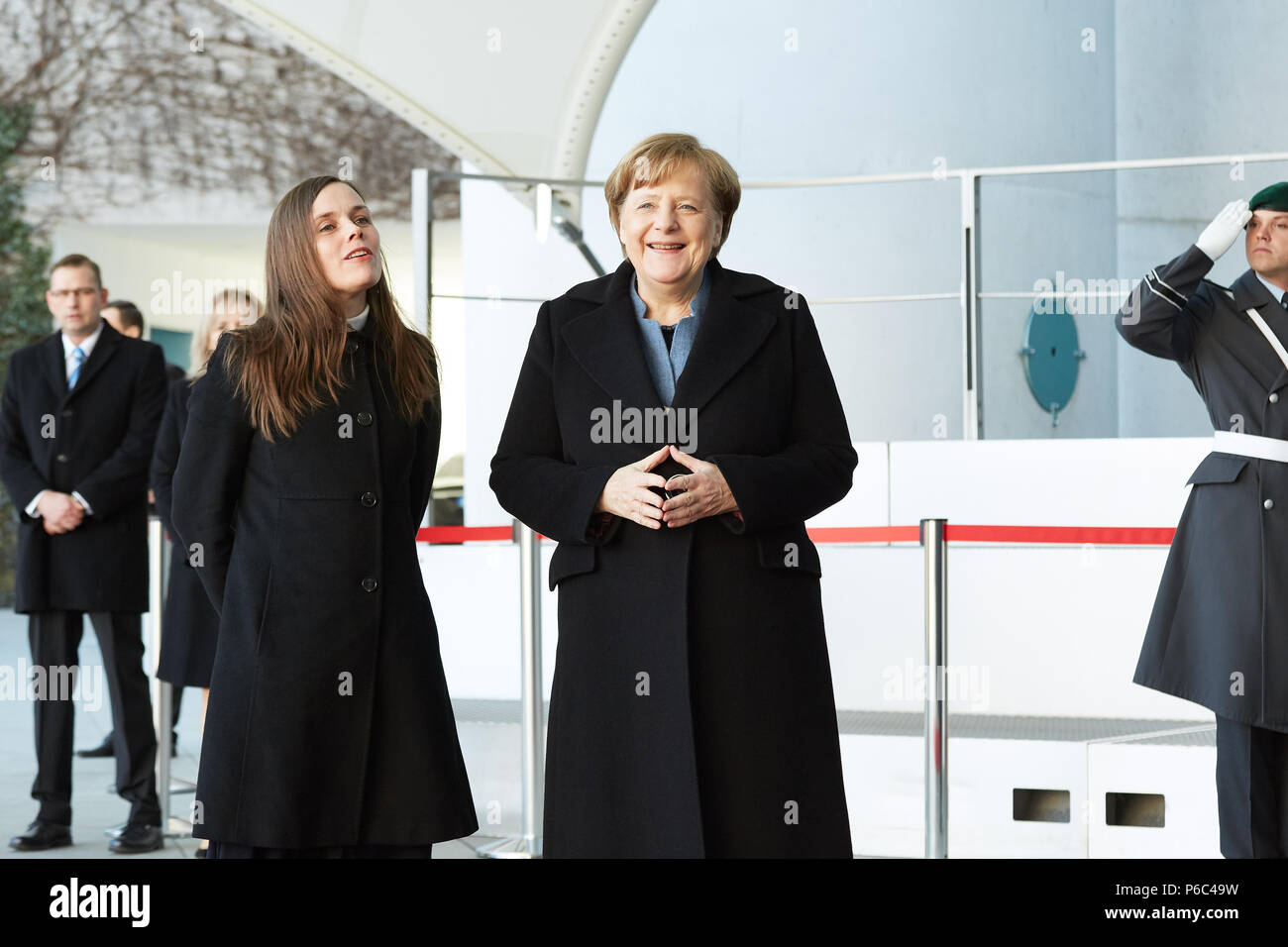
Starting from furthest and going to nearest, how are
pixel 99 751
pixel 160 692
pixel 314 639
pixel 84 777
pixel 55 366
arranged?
pixel 99 751 → pixel 84 777 → pixel 160 692 → pixel 55 366 → pixel 314 639

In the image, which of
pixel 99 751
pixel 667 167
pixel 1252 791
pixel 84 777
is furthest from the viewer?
pixel 99 751

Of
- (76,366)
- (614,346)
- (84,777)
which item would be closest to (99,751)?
(84,777)

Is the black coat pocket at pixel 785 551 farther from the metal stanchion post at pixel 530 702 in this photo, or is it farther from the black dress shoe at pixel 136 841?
the black dress shoe at pixel 136 841

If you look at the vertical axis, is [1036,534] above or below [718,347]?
below

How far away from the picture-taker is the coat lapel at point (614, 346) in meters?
2.45

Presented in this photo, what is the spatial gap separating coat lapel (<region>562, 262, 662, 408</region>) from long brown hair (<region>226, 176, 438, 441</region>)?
44cm

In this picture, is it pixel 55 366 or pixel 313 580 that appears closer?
pixel 313 580

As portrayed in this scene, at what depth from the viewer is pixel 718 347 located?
8.11ft

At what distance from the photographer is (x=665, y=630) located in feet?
7.83

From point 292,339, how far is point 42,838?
2592 mm

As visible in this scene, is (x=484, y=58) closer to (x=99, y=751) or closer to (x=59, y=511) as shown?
(x=59, y=511)
